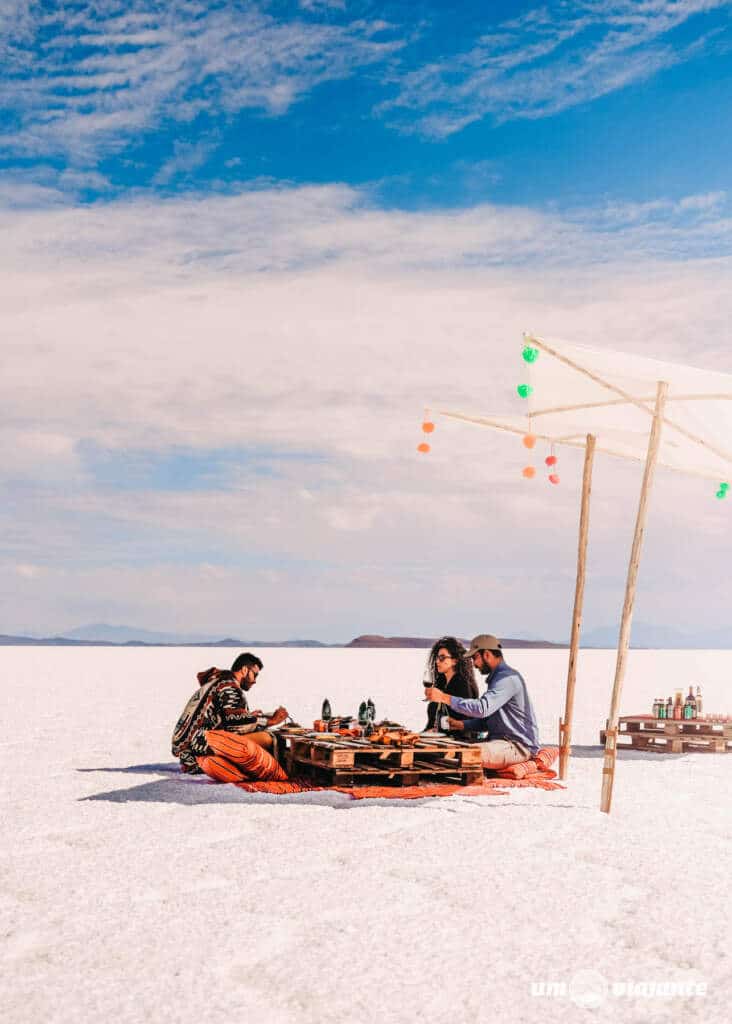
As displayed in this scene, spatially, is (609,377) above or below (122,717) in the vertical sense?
above

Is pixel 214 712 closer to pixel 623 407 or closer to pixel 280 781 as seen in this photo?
pixel 280 781

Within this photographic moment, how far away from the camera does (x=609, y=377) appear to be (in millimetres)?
9234

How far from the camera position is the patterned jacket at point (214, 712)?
8.45 m

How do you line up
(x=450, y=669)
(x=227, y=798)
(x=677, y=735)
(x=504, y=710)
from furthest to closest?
(x=677, y=735) < (x=450, y=669) < (x=504, y=710) < (x=227, y=798)

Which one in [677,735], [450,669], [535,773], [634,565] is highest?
[634,565]

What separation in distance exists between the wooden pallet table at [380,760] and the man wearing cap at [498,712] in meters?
0.31

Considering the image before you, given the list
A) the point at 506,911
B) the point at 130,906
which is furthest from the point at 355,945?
the point at 130,906

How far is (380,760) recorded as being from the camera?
8.45 meters

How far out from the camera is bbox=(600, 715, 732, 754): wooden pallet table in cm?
1197

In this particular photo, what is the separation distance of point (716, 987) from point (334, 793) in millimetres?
4401

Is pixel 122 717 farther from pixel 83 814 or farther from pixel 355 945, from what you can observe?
pixel 355 945

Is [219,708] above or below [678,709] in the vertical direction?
below

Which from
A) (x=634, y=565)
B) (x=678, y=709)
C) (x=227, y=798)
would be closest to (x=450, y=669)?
(x=634, y=565)

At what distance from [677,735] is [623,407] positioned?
4.06m
